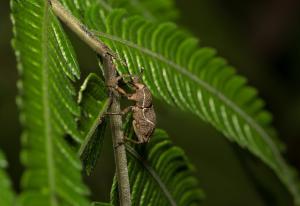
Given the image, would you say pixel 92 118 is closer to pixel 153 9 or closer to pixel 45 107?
pixel 45 107

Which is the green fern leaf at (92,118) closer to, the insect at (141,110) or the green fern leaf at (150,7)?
the insect at (141,110)

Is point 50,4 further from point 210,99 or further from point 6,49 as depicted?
point 6,49

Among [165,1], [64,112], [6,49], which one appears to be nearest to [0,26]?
[6,49]

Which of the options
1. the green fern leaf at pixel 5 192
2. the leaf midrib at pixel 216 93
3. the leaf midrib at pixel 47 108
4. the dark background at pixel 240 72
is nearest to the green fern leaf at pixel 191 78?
the leaf midrib at pixel 216 93

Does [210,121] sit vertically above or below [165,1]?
below

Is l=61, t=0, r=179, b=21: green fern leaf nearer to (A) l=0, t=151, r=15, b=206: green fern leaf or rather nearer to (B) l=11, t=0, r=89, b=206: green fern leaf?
(B) l=11, t=0, r=89, b=206: green fern leaf

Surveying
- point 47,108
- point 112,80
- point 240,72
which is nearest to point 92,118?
point 112,80
